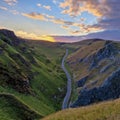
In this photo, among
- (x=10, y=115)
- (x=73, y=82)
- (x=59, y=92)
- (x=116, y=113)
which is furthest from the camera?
(x=73, y=82)

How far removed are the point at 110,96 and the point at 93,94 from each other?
7.84 m

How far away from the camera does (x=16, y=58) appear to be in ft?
474

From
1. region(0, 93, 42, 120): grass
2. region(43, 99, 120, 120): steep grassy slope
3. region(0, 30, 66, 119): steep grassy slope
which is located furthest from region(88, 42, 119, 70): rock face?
region(43, 99, 120, 120): steep grassy slope

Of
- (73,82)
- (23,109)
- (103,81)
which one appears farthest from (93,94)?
(23,109)

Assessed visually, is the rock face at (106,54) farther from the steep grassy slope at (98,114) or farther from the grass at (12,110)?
the steep grassy slope at (98,114)

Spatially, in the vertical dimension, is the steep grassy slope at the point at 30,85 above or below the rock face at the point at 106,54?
below

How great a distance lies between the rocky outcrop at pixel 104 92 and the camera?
4476 inches

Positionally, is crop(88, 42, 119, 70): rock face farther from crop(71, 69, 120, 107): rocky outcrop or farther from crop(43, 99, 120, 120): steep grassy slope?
crop(43, 99, 120, 120): steep grassy slope

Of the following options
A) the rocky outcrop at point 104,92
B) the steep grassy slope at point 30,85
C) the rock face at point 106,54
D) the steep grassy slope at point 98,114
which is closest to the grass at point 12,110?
the steep grassy slope at point 98,114

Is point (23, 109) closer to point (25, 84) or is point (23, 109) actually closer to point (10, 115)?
point (10, 115)

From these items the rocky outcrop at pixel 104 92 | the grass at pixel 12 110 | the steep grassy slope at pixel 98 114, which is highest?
→ the steep grassy slope at pixel 98 114

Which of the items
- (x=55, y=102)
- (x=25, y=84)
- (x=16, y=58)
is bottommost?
(x=55, y=102)

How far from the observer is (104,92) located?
11562cm

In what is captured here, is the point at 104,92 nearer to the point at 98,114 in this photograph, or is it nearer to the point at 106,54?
the point at 106,54
